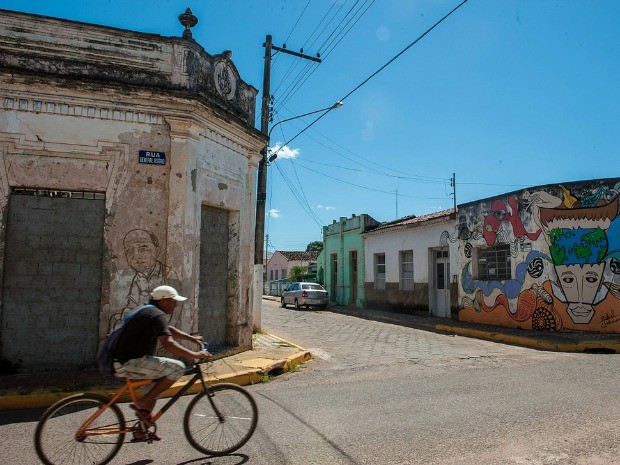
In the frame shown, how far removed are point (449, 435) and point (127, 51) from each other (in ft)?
25.7

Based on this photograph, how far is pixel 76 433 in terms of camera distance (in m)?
3.93

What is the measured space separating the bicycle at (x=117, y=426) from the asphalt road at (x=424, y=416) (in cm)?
19

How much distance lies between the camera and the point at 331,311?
23.1 m

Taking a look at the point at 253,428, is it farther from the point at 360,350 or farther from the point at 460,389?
the point at 360,350

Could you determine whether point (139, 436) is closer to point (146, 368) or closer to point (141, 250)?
point (146, 368)

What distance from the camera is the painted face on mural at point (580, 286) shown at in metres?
12.5

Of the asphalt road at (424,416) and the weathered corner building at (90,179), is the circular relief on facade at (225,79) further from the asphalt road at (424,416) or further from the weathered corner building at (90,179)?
the asphalt road at (424,416)

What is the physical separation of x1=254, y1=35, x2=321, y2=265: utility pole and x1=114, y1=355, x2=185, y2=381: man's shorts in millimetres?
8854

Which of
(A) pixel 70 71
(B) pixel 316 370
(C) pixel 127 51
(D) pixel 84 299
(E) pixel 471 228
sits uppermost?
(C) pixel 127 51

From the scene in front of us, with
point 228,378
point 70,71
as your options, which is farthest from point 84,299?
point 70,71

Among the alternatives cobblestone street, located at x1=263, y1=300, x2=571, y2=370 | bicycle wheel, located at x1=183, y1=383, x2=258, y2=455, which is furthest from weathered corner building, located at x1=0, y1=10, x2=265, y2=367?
bicycle wheel, located at x1=183, y1=383, x2=258, y2=455
